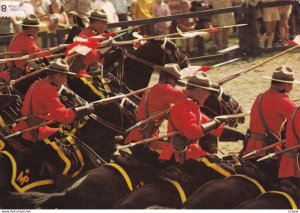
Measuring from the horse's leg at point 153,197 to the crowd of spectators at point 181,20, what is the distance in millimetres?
8906

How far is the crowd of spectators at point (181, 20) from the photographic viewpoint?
59.7 ft

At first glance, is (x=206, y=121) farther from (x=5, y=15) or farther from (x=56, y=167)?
(x=5, y=15)

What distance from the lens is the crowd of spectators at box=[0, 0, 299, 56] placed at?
18.2 m

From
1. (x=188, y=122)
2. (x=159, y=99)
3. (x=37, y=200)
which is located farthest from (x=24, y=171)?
(x=188, y=122)

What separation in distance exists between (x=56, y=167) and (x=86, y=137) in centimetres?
84

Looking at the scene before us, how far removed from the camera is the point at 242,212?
29.2 ft

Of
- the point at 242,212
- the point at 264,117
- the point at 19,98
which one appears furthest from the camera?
the point at 19,98

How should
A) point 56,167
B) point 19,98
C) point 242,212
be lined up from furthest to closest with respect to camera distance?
point 19,98
point 56,167
point 242,212

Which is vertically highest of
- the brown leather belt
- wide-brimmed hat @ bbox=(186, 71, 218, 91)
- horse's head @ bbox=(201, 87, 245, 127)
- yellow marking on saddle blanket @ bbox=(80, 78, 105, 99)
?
wide-brimmed hat @ bbox=(186, 71, 218, 91)

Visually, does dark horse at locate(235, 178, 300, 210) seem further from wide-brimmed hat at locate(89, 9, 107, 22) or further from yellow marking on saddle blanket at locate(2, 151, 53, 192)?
wide-brimmed hat at locate(89, 9, 107, 22)

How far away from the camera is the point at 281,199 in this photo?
9.13m

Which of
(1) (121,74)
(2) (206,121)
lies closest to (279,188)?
(2) (206,121)

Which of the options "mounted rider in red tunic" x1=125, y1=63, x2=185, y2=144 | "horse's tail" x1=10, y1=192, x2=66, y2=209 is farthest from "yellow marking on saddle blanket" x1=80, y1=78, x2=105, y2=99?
"horse's tail" x1=10, y1=192, x2=66, y2=209

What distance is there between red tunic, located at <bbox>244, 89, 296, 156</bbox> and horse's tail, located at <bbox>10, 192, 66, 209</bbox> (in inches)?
101
